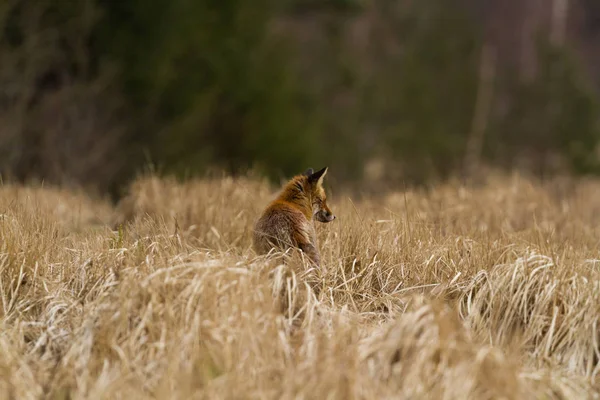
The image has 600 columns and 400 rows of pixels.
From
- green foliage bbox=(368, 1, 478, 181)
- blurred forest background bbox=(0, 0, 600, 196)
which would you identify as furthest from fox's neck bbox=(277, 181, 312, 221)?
green foliage bbox=(368, 1, 478, 181)

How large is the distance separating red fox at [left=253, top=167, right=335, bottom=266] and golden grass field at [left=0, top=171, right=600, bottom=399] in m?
0.17

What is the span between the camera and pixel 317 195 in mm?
5590

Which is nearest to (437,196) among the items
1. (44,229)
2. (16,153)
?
(44,229)

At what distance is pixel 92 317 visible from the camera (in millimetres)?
3994

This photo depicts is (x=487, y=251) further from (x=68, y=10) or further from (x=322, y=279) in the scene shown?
(x=68, y=10)

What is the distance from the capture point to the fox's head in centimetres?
552

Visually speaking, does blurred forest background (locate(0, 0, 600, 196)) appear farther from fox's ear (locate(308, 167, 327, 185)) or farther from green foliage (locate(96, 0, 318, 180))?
fox's ear (locate(308, 167, 327, 185))

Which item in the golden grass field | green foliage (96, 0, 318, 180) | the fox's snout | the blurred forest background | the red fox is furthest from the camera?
green foliage (96, 0, 318, 180)

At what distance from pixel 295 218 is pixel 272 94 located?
1395 centimetres

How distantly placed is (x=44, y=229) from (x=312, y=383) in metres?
2.54

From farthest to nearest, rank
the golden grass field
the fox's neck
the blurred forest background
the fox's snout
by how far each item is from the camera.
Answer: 1. the blurred forest background
2. the fox's snout
3. the fox's neck
4. the golden grass field

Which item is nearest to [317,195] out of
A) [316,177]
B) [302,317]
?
[316,177]

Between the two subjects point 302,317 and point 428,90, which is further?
point 428,90

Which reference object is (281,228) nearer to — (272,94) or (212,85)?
(212,85)
